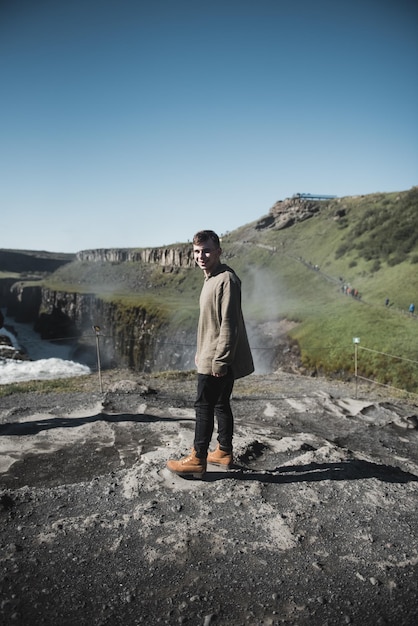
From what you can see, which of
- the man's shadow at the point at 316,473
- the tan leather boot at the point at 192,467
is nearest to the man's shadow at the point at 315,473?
the man's shadow at the point at 316,473

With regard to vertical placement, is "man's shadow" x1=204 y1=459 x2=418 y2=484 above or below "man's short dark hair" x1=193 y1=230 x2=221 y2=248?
below

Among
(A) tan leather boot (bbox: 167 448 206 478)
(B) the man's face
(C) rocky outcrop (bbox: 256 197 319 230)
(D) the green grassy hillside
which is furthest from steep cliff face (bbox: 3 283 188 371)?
(C) rocky outcrop (bbox: 256 197 319 230)

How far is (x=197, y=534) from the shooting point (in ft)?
11.8

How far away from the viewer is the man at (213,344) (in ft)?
13.7

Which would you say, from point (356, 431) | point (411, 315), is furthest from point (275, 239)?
point (356, 431)

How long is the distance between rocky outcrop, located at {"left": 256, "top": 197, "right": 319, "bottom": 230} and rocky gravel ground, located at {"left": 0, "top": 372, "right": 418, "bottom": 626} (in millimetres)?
112068

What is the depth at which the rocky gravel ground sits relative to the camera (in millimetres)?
2816

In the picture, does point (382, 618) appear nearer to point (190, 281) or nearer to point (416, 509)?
point (416, 509)

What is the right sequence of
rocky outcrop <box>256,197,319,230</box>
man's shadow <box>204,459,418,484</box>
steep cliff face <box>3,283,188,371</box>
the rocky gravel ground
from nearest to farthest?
the rocky gravel ground
man's shadow <box>204,459,418,484</box>
steep cliff face <box>3,283,188,371</box>
rocky outcrop <box>256,197,319,230</box>

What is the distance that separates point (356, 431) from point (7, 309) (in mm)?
134964

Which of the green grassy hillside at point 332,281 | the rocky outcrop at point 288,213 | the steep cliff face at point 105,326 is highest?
the rocky outcrop at point 288,213

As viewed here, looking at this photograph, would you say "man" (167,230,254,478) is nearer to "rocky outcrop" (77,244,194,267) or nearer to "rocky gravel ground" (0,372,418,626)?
"rocky gravel ground" (0,372,418,626)

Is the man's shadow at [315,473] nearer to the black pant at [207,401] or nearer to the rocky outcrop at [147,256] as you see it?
the black pant at [207,401]

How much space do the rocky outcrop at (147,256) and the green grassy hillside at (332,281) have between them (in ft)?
13.9
